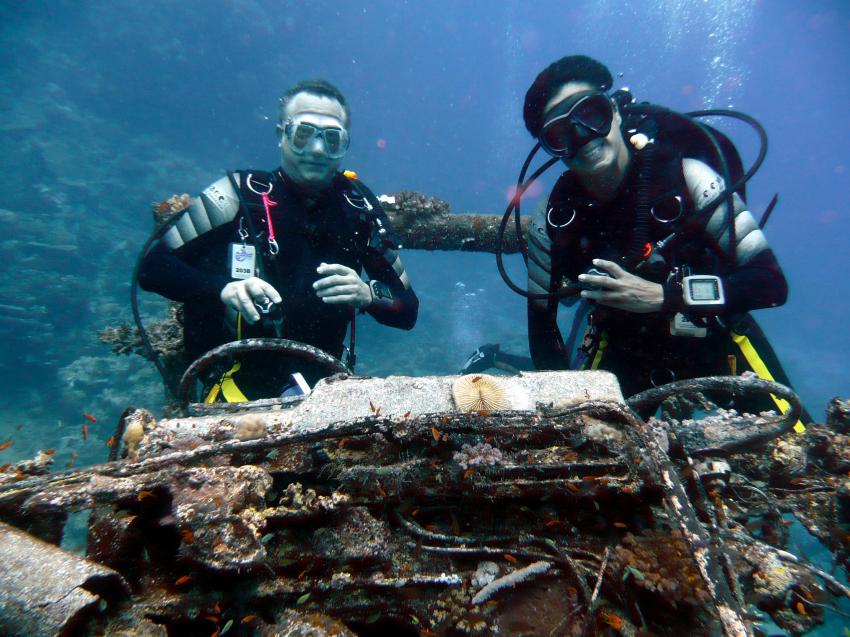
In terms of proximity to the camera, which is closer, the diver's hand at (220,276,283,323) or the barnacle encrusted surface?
the barnacle encrusted surface

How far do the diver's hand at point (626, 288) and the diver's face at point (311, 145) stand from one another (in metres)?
2.99

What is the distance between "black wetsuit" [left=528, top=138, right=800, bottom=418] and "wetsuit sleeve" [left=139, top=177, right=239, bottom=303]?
328cm

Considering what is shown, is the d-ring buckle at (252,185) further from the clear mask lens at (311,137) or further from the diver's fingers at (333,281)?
the diver's fingers at (333,281)

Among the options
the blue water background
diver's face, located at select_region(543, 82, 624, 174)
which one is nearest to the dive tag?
diver's face, located at select_region(543, 82, 624, 174)

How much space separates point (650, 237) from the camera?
11.3 ft

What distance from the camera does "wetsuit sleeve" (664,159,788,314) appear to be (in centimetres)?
305

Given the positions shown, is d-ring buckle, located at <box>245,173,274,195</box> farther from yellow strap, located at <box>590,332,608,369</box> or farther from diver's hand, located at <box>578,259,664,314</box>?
yellow strap, located at <box>590,332,608,369</box>

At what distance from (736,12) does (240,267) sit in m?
114

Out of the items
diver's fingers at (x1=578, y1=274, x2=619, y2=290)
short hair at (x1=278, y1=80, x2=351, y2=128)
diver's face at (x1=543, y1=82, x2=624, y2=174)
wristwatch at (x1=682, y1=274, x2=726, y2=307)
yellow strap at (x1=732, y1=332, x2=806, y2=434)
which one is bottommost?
yellow strap at (x1=732, y1=332, x2=806, y2=434)

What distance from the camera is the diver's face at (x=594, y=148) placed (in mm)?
3449

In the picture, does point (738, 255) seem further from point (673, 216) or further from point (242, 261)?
point (242, 261)

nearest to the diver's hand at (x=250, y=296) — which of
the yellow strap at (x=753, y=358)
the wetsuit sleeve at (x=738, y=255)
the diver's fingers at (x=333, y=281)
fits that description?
the diver's fingers at (x=333, y=281)

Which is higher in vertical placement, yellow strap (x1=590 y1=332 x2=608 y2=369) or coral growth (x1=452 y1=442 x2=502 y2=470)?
yellow strap (x1=590 y1=332 x2=608 y2=369)

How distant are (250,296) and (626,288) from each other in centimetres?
305
